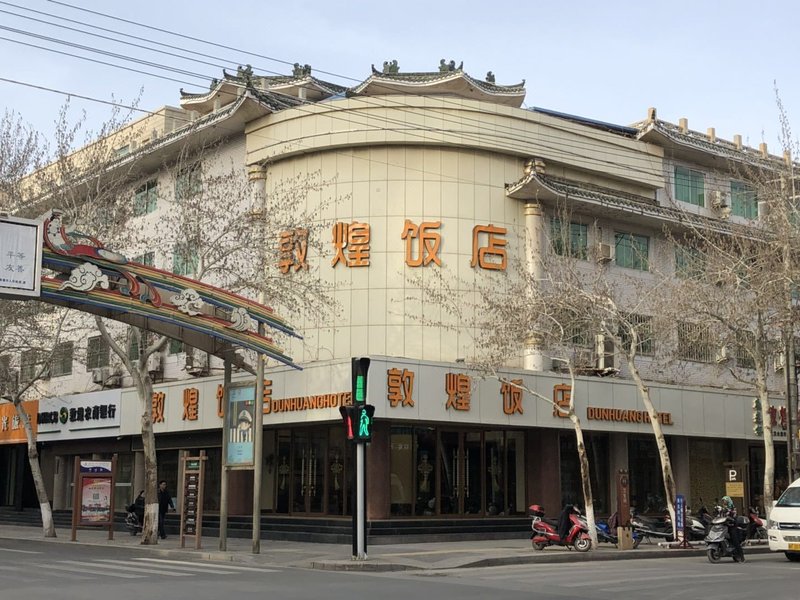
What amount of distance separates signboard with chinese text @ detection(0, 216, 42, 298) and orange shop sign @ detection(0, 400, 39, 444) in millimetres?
20984

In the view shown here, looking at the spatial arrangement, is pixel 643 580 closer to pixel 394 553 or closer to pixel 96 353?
pixel 394 553

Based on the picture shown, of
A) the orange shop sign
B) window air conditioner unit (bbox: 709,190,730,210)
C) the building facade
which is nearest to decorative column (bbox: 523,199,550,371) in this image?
the building facade

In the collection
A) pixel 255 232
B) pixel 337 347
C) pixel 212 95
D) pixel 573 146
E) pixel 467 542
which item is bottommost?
pixel 467 542

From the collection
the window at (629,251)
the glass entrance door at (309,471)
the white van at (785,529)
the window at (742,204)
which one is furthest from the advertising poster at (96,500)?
the window at (742,204)

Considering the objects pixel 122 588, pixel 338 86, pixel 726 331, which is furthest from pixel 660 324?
pixel 122 588

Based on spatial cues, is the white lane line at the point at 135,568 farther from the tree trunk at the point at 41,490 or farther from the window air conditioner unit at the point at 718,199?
the window air conditioner unit at the point at 718,199

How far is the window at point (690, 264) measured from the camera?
29297mm

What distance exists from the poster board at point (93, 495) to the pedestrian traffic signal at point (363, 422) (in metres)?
11.6

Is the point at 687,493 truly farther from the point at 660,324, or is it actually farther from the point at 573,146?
the point at 573,146

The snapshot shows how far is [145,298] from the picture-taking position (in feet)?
70.7

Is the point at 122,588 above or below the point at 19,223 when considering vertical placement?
below

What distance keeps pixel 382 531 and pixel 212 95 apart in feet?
54.0

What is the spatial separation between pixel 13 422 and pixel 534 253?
74.1 ft

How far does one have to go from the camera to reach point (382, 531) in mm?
26438
